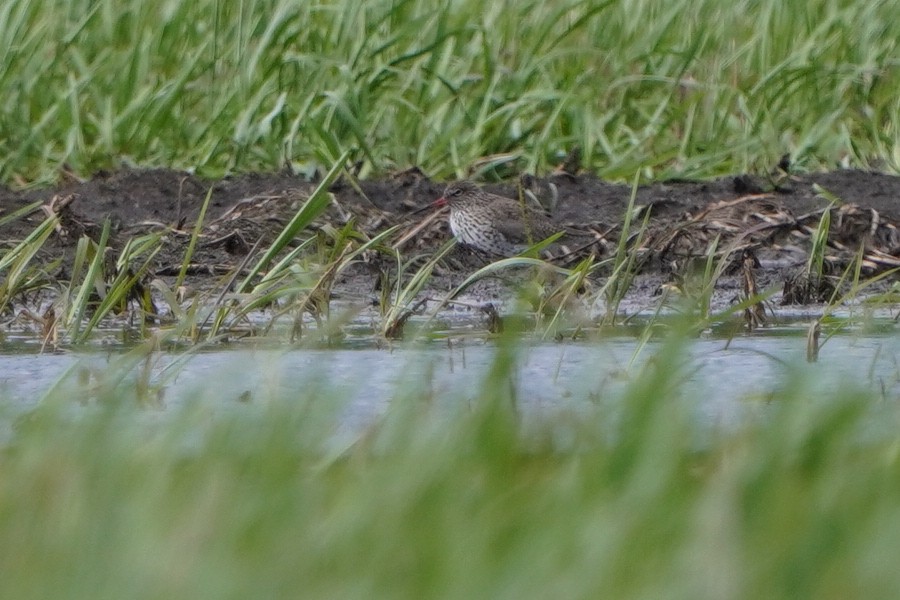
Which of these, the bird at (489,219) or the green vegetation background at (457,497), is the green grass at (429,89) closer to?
the bird at (489,219)

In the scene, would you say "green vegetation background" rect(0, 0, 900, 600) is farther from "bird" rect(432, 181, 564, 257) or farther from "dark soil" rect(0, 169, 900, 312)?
"bird" rect(432, 181, 564, 257)

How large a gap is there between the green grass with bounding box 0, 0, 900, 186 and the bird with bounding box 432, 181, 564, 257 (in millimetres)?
523

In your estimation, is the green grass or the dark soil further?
the green grass

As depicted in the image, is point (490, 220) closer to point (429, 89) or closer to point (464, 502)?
point (429, 89)

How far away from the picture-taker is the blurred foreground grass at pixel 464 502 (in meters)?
1.83

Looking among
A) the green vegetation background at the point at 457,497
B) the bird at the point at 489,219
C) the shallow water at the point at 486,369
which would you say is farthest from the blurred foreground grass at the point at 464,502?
the bird at the point at 489,219

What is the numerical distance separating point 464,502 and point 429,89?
5.83 metres

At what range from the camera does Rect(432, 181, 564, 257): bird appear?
6.53 m

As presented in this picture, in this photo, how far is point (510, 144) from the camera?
7773mm

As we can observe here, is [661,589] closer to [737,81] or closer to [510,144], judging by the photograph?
[510,144]

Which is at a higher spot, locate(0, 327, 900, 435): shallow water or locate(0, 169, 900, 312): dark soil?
locate(0, 169, 900, 312): dark soil

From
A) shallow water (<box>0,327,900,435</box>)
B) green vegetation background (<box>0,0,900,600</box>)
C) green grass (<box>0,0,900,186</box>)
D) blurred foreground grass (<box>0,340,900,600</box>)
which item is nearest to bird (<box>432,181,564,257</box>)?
green grass (<box>0,0,900,186</box>)

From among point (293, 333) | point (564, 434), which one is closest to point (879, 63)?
point (293, 333)

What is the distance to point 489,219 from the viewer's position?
678cm
